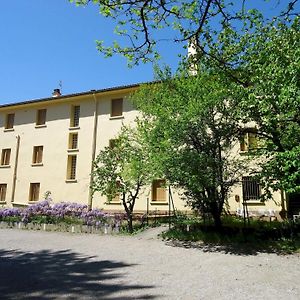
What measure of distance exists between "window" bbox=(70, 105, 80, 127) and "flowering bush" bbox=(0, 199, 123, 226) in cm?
870

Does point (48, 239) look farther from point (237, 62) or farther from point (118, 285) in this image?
point (237, 62)

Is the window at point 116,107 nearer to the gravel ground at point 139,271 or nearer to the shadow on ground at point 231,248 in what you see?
the gravel ground at point 139,271

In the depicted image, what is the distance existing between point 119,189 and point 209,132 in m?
5.65

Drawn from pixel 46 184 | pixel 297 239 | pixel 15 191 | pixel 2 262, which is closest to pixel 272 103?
pixel 297 239

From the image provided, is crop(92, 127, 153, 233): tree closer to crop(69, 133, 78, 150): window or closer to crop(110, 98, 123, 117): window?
crop(110, 98, 123, 117): window

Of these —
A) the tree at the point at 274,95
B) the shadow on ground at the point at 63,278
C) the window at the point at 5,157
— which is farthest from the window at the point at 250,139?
the window at the point at 5,157

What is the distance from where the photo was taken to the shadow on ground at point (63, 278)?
644 centimetres

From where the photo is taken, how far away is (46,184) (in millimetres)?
27375

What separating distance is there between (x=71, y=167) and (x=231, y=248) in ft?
58.8

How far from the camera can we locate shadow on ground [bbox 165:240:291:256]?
11.5 meters

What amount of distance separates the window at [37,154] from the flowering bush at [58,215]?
8.42m

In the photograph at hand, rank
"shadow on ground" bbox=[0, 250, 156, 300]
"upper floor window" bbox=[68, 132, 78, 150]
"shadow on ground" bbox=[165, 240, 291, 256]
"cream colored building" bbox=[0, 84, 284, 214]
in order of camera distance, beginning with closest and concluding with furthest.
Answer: "shadow on ground" bbox=[0, 250, 156, 300], "shadow on ground" bbox=[165, 240, 291, 256], "cream colored building" bbox=[0, 84, 284, 214], "upper floor window" bbox=[68, 132, 78, 150]

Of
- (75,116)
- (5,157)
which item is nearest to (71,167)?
(75,116)

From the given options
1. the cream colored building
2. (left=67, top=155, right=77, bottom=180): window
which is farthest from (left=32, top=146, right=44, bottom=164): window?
(left=67, top=155, right=77, bottom=180): window
